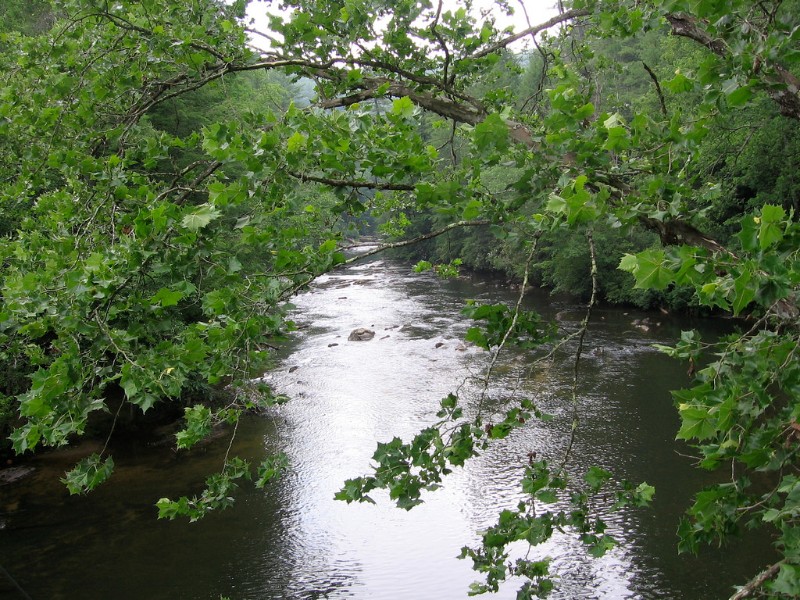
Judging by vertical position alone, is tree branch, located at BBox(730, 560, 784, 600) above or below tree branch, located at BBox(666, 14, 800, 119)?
below

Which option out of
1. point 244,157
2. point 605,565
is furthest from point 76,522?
point 244,157

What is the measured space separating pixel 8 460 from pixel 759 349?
15.5 metres

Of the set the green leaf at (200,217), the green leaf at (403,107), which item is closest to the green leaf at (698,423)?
the green leaf at (403,107)

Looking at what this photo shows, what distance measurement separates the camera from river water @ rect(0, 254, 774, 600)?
941 centimetres

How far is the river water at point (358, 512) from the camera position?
30.9ft

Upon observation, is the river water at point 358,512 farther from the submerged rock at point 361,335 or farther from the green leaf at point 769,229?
the green leaf at point 769,229

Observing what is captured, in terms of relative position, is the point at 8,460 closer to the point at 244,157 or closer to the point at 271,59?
the point at 271,59

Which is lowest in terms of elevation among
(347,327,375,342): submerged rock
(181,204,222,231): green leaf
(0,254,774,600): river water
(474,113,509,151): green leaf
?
(0,254,774,600): river water

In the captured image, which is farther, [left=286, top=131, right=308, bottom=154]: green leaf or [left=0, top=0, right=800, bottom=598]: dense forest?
[left=286, top=131, right=308, bottom=154]: green leaf

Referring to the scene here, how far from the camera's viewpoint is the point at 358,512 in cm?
1176

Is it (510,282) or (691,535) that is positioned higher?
(691,535)

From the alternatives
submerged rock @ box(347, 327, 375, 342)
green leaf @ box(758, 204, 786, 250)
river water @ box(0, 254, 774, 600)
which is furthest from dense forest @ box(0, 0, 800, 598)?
submerged rock @ box(347, 327, 375, 342)

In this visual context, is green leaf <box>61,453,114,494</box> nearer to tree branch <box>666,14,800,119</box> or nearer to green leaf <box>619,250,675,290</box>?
green leaf <box>619,250,675,290</box>

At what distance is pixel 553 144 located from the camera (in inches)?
99.0
